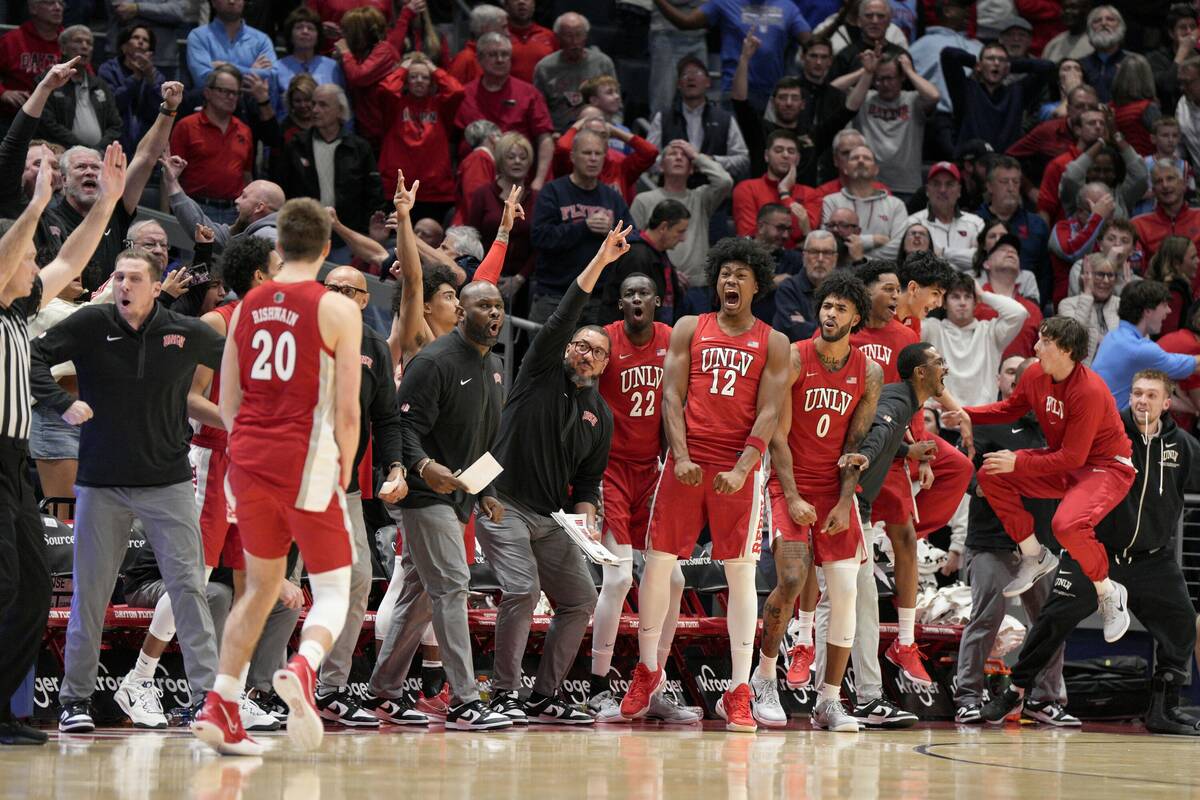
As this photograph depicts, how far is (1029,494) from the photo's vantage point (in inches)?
414

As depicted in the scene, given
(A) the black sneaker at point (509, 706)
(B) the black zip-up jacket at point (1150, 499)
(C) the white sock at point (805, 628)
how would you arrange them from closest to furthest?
(A) the black sneaker at point (509, 706), (C) the white sock at point (805, 628), (B) the black zip-up jacket at point (1150, 499)

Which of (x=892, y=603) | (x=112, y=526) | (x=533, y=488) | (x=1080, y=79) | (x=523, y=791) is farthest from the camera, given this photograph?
(x=1080, y=79)

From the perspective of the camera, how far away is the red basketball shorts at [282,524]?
6414 mm

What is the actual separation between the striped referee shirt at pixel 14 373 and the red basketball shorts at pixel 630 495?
3.67 meters

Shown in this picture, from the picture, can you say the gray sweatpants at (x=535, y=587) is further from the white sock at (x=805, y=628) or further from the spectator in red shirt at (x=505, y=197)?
the spectator in red shirt at (x=505, y=197)

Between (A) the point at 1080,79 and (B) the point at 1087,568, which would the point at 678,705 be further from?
(A) the point at 1080,79

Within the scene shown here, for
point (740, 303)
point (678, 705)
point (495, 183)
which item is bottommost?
point (678, 705)

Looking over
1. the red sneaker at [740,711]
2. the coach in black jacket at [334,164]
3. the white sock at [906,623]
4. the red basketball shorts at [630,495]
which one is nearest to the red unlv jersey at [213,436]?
the red basketball shorts at [630,495]

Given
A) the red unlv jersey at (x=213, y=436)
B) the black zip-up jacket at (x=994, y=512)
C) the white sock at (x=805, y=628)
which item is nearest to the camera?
the red unlv jersey at (x=213, y=436)

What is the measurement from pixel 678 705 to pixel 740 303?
8.04 feet

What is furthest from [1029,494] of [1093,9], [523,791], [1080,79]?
[1093,9]

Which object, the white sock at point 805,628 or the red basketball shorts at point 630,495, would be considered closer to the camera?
Answer: the red basketball shorts at point 630,495

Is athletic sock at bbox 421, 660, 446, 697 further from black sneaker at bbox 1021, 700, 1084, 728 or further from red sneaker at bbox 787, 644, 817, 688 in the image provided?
black sneaker at bbox 1021, 700, 1084, 728

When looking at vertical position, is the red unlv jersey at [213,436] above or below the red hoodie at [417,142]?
below
